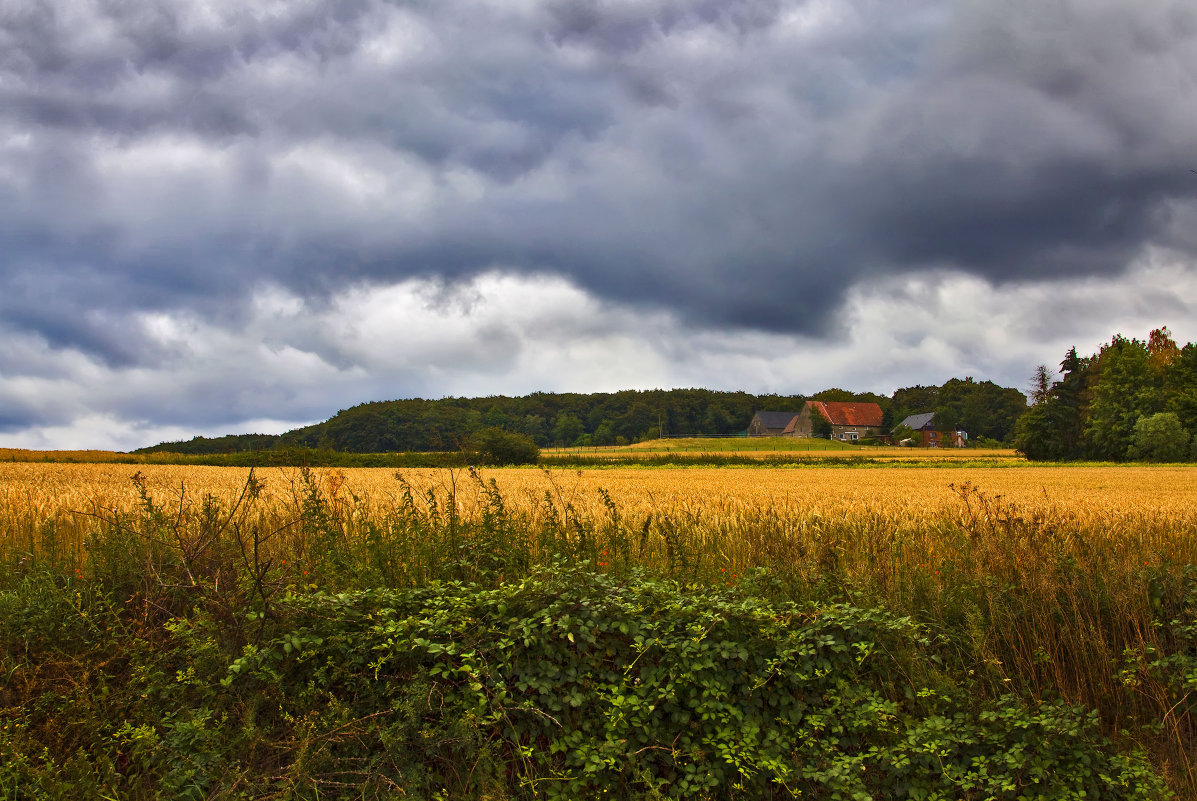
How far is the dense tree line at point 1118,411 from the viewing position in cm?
6700

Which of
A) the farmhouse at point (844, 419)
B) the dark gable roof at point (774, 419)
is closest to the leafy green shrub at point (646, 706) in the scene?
the farmhouse at point (844, 419)

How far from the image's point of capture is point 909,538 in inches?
396

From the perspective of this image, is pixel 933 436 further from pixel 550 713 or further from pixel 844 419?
pixel 550 713

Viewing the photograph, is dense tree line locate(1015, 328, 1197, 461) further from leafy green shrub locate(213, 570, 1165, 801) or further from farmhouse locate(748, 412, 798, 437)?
leafy green shrub locate(213, 570, 1165, 801)

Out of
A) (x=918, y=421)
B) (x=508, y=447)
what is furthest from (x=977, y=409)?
(x=508, y=447)

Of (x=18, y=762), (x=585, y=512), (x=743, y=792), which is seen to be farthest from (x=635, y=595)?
(x=585, y=512)

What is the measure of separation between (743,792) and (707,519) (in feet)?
19.6

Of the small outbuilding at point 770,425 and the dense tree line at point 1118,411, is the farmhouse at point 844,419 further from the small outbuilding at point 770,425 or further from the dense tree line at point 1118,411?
the dense tree line at point 1118,411

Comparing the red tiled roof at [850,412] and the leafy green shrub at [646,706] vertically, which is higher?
the red tiled roof at [850,412]

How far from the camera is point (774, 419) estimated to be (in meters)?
142

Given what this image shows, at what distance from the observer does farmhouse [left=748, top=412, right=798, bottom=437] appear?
139250 mm

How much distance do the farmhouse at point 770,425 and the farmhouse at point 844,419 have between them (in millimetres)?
1848

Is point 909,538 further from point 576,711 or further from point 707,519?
point 576,711

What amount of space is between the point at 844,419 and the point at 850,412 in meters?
3.89
